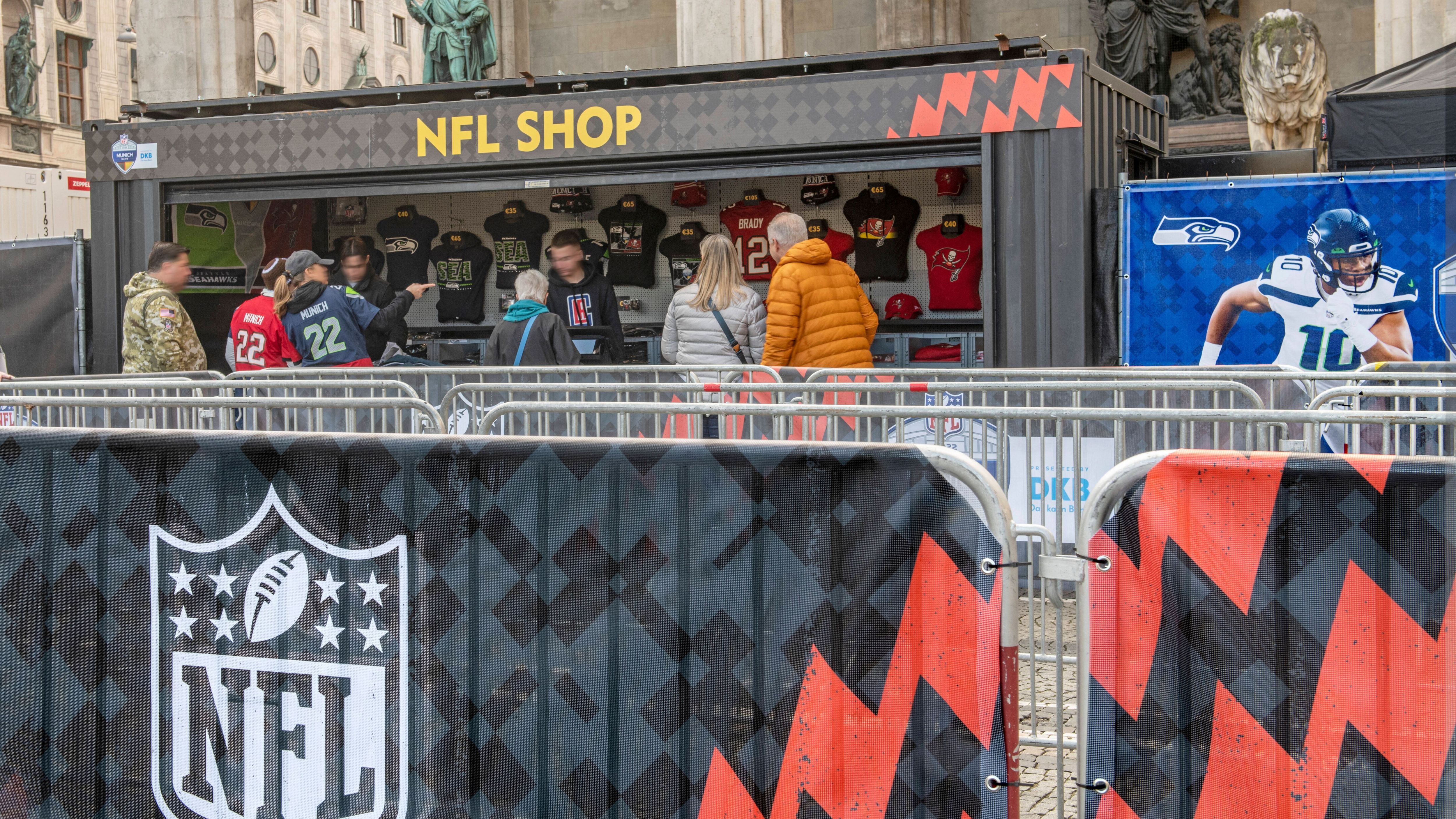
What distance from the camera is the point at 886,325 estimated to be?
14.5 m

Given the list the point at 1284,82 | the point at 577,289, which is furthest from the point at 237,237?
the point at 1284,82

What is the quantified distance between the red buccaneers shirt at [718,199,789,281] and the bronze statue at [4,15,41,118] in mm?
40773

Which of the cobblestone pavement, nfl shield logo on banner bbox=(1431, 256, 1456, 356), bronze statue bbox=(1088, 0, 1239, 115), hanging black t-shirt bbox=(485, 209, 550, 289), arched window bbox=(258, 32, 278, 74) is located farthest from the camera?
arched window bbox=(258, 32, 278, 74)

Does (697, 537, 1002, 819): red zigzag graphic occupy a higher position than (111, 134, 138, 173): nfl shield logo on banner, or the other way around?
(111, 134, 138, 173): nfl shield logo on banner

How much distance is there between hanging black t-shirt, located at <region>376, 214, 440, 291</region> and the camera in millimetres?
16297

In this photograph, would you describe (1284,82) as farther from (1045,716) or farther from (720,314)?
(1045,716)

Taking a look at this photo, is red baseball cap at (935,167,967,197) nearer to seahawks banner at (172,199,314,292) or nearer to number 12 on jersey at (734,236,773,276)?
number 12 on jersey at (734,236,773,276)

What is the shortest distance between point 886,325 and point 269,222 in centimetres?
787

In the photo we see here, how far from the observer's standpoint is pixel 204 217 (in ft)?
50.9

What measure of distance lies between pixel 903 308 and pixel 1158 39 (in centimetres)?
870

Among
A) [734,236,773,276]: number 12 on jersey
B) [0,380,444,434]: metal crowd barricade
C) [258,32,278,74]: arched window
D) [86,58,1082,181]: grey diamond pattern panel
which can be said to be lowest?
[0,380,444,434]: metal crowd barricade

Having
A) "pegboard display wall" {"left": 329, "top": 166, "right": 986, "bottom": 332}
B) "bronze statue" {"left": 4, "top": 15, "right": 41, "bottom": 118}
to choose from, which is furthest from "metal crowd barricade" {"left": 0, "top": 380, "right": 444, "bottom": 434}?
"bronze statue" {"left": 4, "top": 15, "right": 41, "bottom": 118}

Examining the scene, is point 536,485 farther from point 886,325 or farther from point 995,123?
point 886,325

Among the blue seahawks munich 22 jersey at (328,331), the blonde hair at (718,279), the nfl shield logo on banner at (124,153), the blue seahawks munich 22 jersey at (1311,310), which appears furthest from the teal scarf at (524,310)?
the nfl shield logo on banner at (124,153)
